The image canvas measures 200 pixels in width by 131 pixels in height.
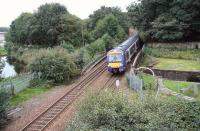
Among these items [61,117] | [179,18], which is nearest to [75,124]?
[61,117]

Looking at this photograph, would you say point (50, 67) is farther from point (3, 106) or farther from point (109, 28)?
point (109, 28)

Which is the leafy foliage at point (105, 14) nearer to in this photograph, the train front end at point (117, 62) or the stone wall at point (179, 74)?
the train front end at point (117, 62)

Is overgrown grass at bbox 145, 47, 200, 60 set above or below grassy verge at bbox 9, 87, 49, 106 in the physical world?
above

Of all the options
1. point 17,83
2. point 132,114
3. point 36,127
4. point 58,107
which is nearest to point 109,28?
point 17,83

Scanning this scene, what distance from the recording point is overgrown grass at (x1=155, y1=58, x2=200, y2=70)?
36844 millimetres

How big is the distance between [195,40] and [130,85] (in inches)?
930

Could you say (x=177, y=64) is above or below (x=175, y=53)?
below

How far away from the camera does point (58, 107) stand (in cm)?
2431

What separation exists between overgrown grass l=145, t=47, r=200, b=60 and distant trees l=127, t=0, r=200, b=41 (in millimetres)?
1892

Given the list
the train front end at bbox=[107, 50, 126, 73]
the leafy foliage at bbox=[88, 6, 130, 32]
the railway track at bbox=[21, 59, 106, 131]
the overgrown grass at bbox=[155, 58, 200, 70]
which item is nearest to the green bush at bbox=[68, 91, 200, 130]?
the railway track at bbox=[21, 59, 106, 131]

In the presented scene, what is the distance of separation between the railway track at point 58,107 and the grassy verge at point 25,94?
2.92 meters

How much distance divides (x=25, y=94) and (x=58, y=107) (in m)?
5.42

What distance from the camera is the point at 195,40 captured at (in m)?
48.9

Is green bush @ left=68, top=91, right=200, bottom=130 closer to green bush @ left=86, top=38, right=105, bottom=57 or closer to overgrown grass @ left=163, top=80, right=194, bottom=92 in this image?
overgrown grass @ left=163, top=80, right=194, bottom=92
